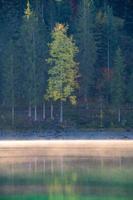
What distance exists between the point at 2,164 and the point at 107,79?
42437mm

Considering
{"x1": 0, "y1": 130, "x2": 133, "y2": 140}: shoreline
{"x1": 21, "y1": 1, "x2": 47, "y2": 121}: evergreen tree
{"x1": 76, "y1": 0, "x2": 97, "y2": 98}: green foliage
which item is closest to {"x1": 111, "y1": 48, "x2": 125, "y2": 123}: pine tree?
{"x1": 76, "y1": 0, "x2": 97, "y2": 98}: green foliage

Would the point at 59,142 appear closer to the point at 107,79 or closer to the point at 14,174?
the point at 107,79

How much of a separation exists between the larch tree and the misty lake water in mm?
21942

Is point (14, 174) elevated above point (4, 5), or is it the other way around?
point (4, 5)

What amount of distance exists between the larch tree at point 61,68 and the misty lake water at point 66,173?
72.0 ft

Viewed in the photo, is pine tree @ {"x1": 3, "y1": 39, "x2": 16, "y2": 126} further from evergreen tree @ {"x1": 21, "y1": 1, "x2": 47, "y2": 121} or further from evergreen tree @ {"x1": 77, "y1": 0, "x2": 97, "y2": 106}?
evergreen tree @ {"x1": 77, "y1": 0, "x2": 97, "y2": 106}

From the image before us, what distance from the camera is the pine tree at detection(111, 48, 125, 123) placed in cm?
8344

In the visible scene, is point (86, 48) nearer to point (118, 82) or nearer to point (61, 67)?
point (61, 67)

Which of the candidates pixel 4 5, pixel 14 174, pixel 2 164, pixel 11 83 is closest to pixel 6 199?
pixel 14 174

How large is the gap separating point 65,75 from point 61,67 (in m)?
0.95

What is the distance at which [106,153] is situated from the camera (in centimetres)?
5522

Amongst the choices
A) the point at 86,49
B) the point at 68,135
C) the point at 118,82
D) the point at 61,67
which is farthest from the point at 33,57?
the point at 68,135

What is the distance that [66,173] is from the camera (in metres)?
40.7

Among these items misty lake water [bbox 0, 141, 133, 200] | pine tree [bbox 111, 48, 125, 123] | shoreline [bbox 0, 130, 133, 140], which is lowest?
shoreline [bbox 0, 130, 133, 140]
